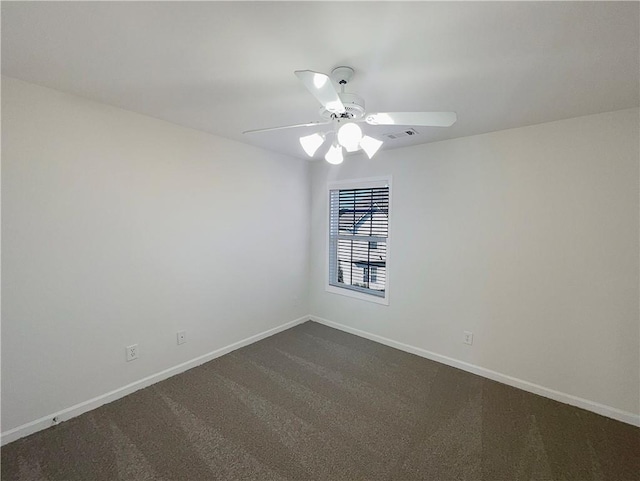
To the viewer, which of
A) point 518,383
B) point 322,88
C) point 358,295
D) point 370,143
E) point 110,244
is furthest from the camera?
point 358,295

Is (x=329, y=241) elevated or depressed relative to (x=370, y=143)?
depressed

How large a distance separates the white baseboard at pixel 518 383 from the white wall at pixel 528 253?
4 centimetres

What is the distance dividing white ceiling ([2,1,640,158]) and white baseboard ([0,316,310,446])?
220 centimetres

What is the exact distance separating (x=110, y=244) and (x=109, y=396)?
46.6 inches

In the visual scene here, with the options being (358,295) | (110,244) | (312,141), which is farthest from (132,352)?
(358,295)

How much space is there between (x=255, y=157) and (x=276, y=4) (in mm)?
2190

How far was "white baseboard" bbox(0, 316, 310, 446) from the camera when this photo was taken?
1883 mm

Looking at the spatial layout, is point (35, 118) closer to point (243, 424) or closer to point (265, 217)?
point (265, 217)

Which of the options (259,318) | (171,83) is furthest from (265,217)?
→ (171,83)

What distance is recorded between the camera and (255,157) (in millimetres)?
3254

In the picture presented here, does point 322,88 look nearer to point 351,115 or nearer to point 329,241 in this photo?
point 351,115

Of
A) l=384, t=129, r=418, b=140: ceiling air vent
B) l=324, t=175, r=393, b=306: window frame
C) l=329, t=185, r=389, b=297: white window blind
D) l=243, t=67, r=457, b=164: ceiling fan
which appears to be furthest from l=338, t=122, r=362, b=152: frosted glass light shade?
l=329, t=185, r=389, b=297: white window blind

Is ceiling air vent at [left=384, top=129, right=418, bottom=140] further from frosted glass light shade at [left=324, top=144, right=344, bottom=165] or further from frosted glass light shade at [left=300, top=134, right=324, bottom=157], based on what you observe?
frosted glass light shade at [left=300, top=134, right=324, bottom=157]

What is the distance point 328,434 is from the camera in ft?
6.48
